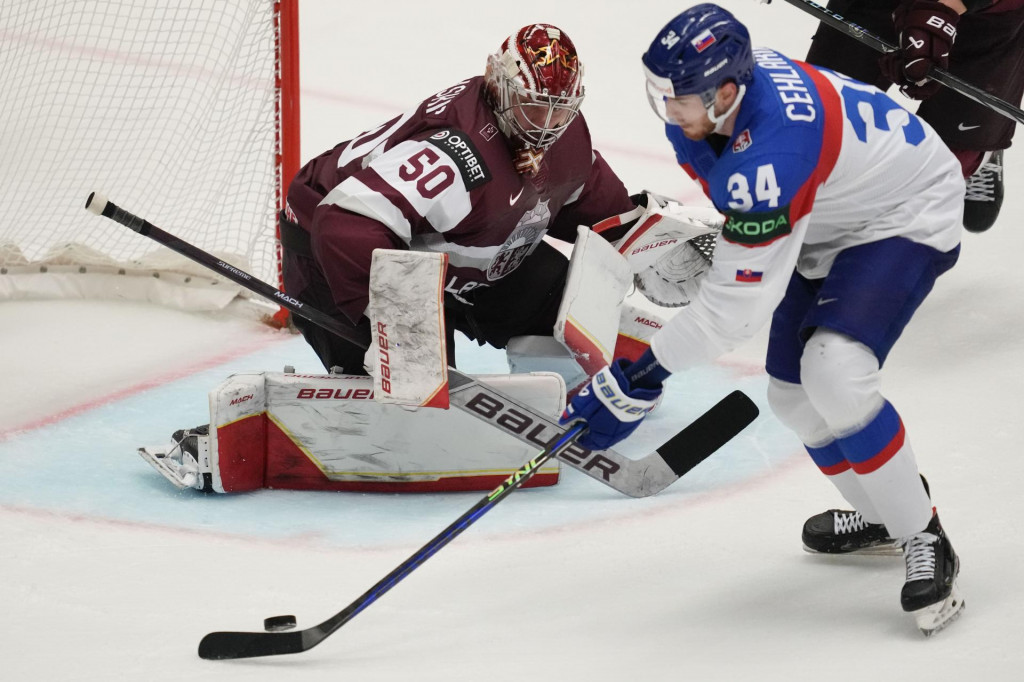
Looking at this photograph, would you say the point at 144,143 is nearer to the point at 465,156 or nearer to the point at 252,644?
the point at 465,156

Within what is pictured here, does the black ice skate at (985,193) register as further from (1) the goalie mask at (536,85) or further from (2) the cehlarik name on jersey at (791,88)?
(2) the cehlarik name on jersey at (791,88)

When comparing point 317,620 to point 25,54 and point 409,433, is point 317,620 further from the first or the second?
point 25,54

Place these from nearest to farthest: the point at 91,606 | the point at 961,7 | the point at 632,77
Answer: the point at 91,606 → the point at 961,7 → the point at 632,77

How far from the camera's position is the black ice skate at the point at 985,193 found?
3682 millimetres

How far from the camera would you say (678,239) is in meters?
3.18

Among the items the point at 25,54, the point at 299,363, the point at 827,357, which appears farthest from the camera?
the point at 25,54

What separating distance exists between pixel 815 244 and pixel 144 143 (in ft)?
9.12

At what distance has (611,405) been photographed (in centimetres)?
207

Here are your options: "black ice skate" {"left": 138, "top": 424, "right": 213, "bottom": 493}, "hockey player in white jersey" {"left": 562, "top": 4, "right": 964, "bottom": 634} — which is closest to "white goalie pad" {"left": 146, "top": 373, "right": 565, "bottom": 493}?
"black ice skate" {"left": 138, "top": 424, "right": 213, "bottom": 493}

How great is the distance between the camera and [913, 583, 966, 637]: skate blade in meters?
2.05

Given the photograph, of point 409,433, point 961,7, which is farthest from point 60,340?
point 961,7

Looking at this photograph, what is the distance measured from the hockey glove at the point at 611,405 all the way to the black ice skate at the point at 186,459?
1.00 metres

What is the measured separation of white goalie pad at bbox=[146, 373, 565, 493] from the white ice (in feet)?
0.18

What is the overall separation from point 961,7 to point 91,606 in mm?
2518
